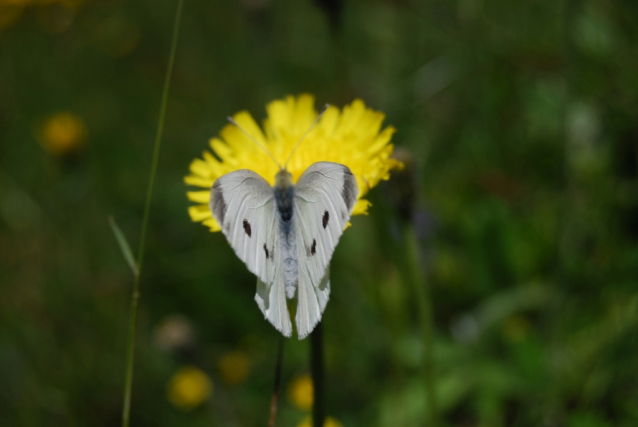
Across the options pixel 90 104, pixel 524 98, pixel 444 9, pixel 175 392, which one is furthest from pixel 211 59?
pixel 175 392

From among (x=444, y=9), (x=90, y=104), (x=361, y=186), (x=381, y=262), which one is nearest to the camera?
(x=361, y=186)

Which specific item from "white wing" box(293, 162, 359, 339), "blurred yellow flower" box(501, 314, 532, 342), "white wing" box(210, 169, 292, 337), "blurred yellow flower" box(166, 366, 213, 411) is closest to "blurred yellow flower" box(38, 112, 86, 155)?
"blurred yellow flower" box(166, 366, 213, 411)

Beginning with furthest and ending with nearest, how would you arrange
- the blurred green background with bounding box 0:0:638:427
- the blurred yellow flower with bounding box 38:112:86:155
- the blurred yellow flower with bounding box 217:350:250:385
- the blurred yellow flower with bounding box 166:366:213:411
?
the blurred yellow flower with bounding box 38:112:86:155 < the blurred yellow flower with bounding box 217:350:250:385 < the blurred yellow flower with bounding box 166:366:213:411 < the blurred green background with bounding box 0:0:638:427

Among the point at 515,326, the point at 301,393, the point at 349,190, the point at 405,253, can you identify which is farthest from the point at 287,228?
the point at 515,326

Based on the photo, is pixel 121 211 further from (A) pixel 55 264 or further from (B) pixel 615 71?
(B) pixel 615 71

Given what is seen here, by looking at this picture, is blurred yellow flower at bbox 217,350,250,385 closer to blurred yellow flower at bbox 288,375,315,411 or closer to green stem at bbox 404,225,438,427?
blurred yellow flower at bbox 288,375,315,411

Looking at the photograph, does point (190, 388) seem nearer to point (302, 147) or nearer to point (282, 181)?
point (302, 147)

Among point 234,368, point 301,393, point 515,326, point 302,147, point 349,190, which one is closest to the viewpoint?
point 349,190
